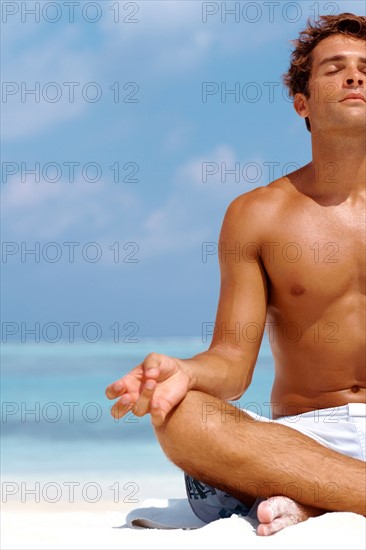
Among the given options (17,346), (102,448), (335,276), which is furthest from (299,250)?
(17,346)

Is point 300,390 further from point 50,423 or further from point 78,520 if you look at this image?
point 50,423

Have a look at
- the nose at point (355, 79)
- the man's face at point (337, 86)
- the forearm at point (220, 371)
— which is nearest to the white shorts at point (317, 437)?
the forearm at point (220, 371)

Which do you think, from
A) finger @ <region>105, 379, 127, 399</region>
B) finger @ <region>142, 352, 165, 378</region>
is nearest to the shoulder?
finger @ <region>142, 352, 165, 378</region>

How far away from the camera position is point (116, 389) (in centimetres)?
250

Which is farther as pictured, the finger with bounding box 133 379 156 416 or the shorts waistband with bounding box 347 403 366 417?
the shorts waistband with bounding box 347 403 366 417

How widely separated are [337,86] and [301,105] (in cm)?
29

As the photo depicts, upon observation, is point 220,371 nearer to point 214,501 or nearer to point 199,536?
point 214,501

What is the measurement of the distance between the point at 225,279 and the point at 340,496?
34.8 inches

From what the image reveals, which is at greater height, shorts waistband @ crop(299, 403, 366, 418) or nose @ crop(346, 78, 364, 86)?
nose @ crop(346, 78, 364, 86)

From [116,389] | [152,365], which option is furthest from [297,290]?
[116,389]

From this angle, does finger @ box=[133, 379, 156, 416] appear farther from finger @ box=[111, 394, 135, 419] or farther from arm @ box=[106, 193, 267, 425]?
arm @ box=[106, 193, 267, 425]

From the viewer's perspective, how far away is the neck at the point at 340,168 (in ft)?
10.7

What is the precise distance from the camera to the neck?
3.25 m

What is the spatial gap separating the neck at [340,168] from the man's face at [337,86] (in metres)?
0.07
